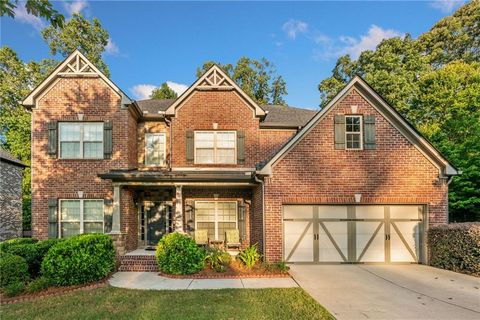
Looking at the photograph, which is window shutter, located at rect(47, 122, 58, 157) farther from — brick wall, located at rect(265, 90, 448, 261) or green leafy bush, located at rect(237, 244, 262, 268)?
brick wall, located at rect(265, 90, 448, 261)

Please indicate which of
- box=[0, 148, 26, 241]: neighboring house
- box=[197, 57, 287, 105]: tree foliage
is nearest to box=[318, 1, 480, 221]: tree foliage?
box=[197, 57, 287, 105]: tree foliage

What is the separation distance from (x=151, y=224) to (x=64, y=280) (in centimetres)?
535

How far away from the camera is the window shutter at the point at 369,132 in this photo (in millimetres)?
10727

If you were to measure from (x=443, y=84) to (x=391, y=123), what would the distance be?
1709 centimetres

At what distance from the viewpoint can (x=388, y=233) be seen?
10.8 m

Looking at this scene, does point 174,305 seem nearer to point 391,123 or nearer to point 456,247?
point 456,247

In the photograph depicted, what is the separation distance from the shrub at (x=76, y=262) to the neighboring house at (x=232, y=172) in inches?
100

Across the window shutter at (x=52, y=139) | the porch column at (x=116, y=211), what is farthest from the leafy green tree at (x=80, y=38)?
the porch column at (x=116, y=211)

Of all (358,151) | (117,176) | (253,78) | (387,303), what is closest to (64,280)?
(117,176)

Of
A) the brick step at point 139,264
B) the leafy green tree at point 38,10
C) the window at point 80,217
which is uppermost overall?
the leafy green tree at point 38,10

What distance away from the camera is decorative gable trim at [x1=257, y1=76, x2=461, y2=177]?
34.2ft

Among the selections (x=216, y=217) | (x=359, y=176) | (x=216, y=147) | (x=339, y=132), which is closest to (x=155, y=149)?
(x=216, y=147)

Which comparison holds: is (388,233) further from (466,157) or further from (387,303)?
(466,157)

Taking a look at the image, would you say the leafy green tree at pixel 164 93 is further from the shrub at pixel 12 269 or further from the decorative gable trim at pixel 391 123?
the shrub at pixel 12 269
